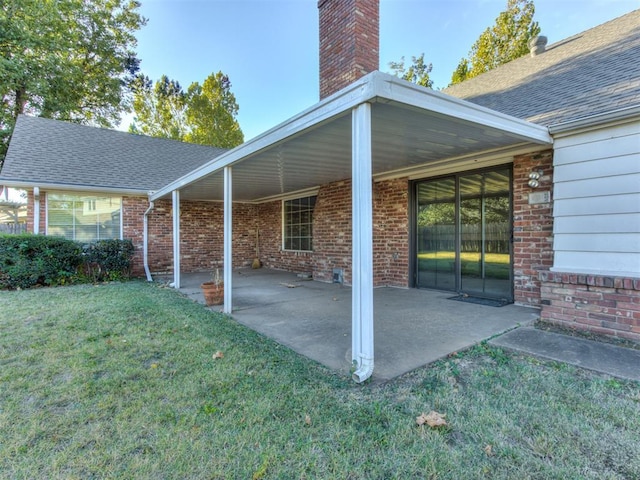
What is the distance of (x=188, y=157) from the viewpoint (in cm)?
1191

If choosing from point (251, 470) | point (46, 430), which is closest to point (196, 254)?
point (46, 430)

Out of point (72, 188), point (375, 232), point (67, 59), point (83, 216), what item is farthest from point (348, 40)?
point (67, 59)

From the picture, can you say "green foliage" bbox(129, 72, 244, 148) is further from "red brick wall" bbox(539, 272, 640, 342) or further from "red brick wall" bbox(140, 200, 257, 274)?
"red brick wall" bbox(539, 272, 640, 342)

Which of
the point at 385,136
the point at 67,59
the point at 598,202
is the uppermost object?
the point at 67,59

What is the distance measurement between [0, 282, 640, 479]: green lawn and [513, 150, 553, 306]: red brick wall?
2.20 metres

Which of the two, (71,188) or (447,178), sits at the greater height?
(71,188)

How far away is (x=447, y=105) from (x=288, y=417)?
2799mm

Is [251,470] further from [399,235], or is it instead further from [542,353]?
[399,235]

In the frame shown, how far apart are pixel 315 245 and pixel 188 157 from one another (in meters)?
6.51

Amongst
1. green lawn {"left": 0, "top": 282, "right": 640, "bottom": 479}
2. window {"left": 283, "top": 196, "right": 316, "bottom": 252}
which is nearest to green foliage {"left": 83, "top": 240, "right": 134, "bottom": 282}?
window {"left": 283, "top": 196, "right": 316, "bottom": 252}

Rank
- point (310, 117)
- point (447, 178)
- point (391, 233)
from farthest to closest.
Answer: point (391, 233), point (447, 178), point (310, 117)

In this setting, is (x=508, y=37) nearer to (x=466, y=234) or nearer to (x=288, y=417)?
(x=466, y=234)

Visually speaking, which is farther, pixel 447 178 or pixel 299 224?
pixel 299 224

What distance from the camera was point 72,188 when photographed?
26.9ft
